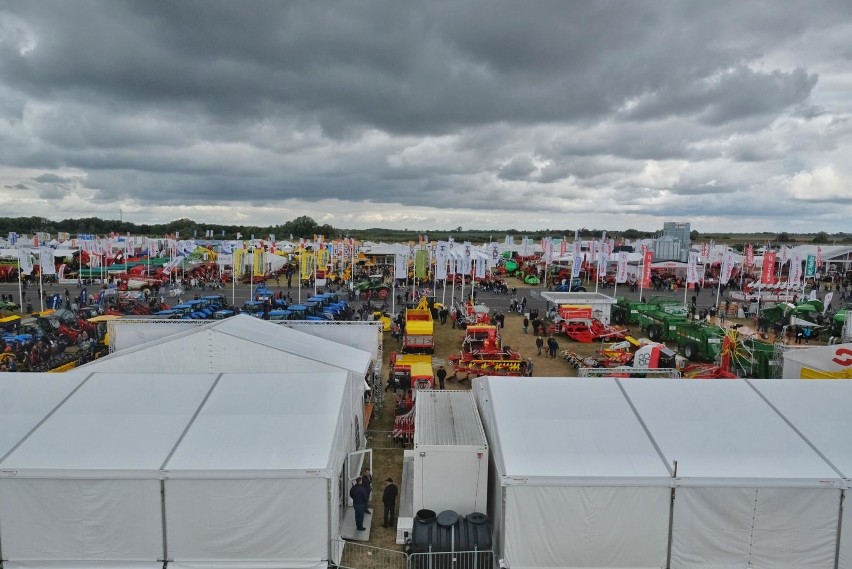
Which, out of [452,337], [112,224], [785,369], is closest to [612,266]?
[452,337]

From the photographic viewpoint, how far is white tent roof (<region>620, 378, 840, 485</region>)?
7.42 meters

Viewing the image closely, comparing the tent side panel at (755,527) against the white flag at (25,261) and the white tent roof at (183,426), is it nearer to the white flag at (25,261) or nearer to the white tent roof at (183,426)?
the white tent roof at (183,426)

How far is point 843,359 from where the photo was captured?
44.2ft

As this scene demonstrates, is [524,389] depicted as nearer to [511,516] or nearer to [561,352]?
[511,516]

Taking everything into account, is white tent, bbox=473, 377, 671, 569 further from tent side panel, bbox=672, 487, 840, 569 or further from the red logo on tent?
the red logo on tent

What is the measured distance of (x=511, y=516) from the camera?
7.26 meters

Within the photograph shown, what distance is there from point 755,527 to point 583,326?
55.8ft

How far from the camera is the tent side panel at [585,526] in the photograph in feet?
23.8

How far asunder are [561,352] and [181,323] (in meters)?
14.5

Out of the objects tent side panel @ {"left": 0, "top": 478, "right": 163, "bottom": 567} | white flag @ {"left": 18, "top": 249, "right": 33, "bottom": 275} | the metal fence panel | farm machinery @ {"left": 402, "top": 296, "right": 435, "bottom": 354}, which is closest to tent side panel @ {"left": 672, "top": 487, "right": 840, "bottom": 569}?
the metal fence panel

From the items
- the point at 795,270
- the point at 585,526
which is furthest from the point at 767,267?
the point at 585,526

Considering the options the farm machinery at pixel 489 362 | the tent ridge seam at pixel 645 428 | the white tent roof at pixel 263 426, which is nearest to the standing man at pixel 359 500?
the white tent roof at pixel 263 426

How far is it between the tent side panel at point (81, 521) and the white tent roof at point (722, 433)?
24.7 ft

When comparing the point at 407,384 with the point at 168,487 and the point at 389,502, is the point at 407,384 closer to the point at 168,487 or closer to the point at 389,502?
the point at 389,502
